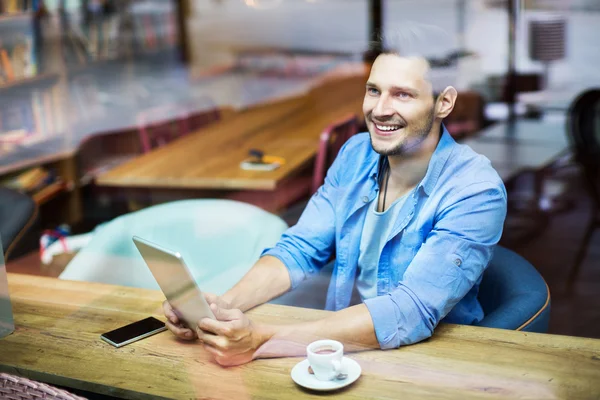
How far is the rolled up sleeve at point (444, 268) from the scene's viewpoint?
5.37 feet

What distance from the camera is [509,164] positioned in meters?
3.60

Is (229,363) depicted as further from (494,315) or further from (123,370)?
(494,315)

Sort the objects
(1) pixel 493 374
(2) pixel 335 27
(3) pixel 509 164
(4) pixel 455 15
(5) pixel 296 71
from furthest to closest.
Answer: (5) pixel 296 71 < (2) pixel 335 27 < (4) pixel 455 15 < (3) pixel 509 164 < (1) pixel 493 374

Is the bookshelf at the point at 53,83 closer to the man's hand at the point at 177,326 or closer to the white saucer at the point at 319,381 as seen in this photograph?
the man's hand at the point at 177,326

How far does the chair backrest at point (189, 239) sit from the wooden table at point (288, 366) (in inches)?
21.4

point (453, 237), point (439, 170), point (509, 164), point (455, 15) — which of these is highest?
point (455, 15)

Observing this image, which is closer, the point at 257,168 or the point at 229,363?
the point at 229,363

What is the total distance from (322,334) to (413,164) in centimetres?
49

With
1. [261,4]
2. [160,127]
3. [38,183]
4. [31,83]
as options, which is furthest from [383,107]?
[261,4]

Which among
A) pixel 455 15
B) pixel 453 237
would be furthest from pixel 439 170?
pixel 455 15

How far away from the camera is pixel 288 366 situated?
5.16ft

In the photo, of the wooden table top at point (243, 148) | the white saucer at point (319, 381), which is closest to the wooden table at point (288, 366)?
the white saucer at point (319, 381)

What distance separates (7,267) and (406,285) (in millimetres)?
1111

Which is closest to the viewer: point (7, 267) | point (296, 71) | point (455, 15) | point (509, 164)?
point (7, 267)
